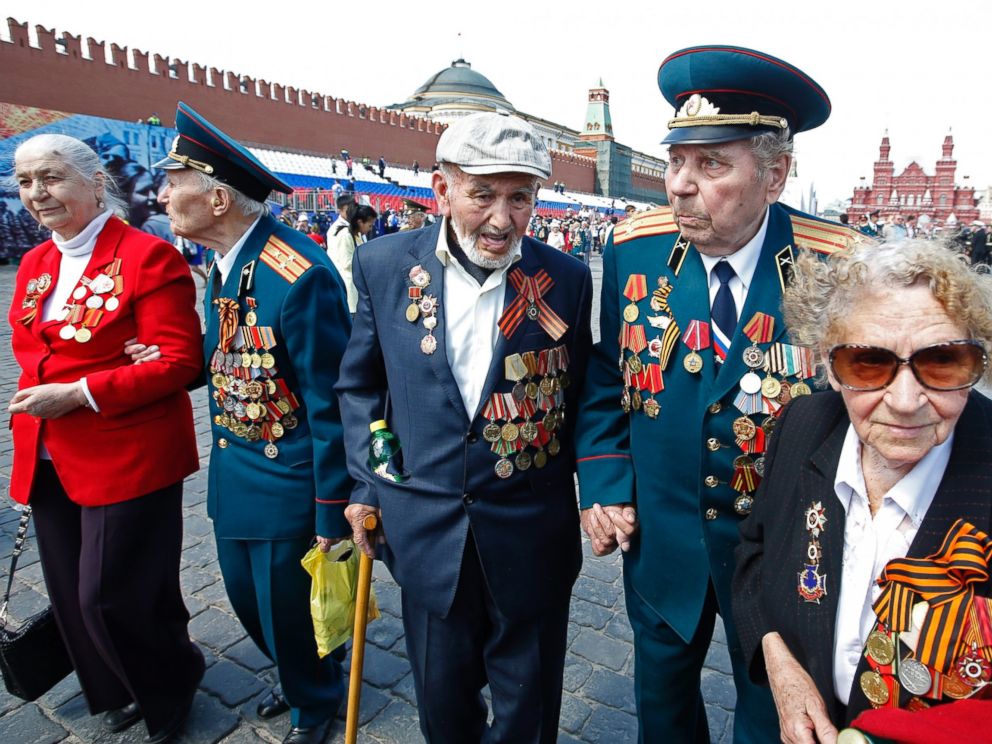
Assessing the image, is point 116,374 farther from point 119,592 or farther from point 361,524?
point 361,524

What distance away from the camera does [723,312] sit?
1.81 meters

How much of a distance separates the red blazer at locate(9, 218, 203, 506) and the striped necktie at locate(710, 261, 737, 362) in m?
1.76

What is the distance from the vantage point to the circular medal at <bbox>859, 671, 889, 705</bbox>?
120cm

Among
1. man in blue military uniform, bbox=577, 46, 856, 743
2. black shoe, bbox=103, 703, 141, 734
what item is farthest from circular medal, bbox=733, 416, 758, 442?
black shoe, bbox=103, 703, 141, 734

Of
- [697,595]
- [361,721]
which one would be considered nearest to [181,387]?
[361,721]

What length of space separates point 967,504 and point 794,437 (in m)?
0.38

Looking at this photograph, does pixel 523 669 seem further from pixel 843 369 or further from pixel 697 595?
pixel 843 369

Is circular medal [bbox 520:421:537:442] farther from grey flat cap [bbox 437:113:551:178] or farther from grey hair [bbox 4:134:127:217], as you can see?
grey hair [bbox 4:134:127:217]

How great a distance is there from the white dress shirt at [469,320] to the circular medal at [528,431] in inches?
6.4

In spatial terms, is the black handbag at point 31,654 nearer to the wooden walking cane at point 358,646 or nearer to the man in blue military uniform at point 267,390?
the man in blue military uniform at point 267,390

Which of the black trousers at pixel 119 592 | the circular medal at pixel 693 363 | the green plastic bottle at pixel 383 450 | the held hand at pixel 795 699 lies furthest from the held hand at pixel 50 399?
the held hand at pixel 795 699

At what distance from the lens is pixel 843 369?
51.4 inches

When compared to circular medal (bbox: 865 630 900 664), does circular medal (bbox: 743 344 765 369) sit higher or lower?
higher

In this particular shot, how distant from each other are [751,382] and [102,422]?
2.09m
